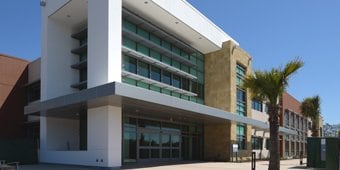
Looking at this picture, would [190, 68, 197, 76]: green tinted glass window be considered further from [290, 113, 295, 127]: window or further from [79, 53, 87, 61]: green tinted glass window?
[290, 113, 295, 127]: window

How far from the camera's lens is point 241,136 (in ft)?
125

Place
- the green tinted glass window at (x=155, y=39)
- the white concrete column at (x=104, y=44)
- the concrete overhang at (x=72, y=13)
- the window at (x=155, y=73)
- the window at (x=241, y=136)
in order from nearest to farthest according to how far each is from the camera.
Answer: the white concrete column at (x=104, y=44), the concrete overhang at (x=72, y=13), the window at (x=155, y=73), the green tinted glass window at (x=155, y=39), the window at (x=241, y=136)

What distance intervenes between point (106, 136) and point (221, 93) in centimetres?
1560

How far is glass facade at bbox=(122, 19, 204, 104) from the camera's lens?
27.7 m

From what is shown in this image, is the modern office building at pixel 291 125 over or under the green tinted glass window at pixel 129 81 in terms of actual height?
under

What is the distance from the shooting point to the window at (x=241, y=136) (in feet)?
122

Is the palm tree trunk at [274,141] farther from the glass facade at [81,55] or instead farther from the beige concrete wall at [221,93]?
the beige concrete wall at [221,93]

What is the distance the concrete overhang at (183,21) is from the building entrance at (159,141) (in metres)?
7.34

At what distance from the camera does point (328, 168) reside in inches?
793

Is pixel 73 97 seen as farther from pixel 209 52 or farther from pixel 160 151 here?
pixel 209 52

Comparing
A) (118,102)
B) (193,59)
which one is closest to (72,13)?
(118,102)

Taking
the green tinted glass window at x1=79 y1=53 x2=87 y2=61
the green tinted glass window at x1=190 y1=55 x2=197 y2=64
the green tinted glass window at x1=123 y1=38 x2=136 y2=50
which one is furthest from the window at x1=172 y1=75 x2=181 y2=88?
the green tinted glass window at x1=79 y1=53 x2=87 y2=61

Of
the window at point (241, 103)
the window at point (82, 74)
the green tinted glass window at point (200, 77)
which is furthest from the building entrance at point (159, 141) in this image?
the window at point (82, 74)

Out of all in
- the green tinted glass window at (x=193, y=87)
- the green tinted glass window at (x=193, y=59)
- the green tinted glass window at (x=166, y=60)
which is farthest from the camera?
the green tinted glass window at (x=193, y=59)
